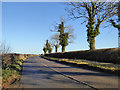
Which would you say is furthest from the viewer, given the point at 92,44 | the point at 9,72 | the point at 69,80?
the point at 92,44

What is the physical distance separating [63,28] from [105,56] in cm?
3344

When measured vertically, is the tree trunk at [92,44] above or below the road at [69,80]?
above

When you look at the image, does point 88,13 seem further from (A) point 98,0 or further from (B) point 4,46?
(B) point 4,46

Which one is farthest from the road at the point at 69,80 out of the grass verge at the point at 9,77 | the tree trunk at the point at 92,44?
the tree trunk at the point at 92,44

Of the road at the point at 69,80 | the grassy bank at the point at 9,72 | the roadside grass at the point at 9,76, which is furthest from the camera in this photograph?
the grassy bank at the point at 9,72

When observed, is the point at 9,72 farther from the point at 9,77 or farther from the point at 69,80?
the point at 69,80

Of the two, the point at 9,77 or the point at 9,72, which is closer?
the point at 9,77

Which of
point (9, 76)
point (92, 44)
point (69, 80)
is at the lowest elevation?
point (69, 80)

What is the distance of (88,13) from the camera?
27.1 metres

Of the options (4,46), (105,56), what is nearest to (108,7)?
(105,56)

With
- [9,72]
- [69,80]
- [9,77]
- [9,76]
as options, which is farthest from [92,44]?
[9,77]

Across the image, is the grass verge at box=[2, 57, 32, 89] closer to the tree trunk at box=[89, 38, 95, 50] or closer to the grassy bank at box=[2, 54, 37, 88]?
the grassy bank at box=[2, 54, 37, 88]

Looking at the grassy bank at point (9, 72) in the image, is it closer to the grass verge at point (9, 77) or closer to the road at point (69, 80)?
the grass verge at point (9, 77)

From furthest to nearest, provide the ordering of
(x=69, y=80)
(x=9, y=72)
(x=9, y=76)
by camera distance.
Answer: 1. (x=9, y=72)
2. (x=9, y=76)
3. (x=69, y=80)
